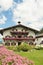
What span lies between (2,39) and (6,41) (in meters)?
1.93

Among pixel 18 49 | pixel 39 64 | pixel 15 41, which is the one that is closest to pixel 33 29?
pixel 15 41

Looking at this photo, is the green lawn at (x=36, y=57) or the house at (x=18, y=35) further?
the house at (x=18, y=35)

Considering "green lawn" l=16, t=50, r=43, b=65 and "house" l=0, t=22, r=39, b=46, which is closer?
"green lawn" l=16, t=50, r=43, b=65

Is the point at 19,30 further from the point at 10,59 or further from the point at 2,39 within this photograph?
the point at 10,59

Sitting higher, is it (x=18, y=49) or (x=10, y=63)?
(x=10, y=63)

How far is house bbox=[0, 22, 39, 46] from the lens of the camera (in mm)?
54750

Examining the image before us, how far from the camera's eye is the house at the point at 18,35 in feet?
180

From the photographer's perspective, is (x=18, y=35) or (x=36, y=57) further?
(x=18, y=35)

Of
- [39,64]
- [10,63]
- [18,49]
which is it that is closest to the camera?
[10,63]

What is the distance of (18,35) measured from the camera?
5591cm

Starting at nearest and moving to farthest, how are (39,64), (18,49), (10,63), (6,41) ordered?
1. (10,63)
2. (39,64)
3. (18,49)
4. (6,41)

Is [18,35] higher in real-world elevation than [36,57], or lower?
higher

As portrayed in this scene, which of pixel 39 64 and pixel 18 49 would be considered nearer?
pixel 39 64

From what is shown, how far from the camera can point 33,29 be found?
55188 mm
